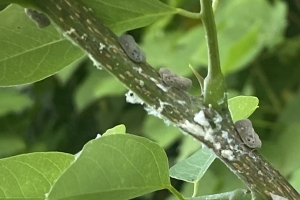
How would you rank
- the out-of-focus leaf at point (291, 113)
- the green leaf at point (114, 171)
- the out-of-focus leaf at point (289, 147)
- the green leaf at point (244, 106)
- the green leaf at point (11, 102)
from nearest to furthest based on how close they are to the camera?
the green leaf at point (114, 171) < the green leaf at point (244, 106) < the out-of-focus leaf at point (289, 147) < the out-of-focus leaf at point (291, 113) < the green leaf at point (11, 102)

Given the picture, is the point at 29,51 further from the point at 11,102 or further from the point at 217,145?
the point at 11,102

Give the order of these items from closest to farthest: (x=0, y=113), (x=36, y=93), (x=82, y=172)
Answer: (x=82, y=172) → (x=0, y=113) → (x=36, y=93)

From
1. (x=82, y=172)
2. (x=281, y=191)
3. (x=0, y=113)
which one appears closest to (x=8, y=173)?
(x=82, y=172)

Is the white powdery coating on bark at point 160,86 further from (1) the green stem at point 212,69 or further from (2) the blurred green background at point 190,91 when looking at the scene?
(2) the blurred green background at point 190,91

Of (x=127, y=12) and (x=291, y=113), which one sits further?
(x=291, y=113)

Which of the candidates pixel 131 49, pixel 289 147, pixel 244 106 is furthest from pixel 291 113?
pixel 131 49

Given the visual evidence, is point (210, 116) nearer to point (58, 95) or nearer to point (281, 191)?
point (281, 191)

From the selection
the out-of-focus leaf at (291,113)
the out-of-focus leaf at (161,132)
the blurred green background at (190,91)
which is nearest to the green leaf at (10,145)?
the blurred green background at (190,91)
